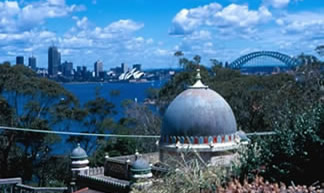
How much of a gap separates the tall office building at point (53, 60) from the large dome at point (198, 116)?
91.9 ft

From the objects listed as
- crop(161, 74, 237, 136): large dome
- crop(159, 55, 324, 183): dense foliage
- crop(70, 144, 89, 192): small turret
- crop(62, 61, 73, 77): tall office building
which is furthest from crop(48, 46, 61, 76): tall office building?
crop(161, 74, 237, 136): large dome

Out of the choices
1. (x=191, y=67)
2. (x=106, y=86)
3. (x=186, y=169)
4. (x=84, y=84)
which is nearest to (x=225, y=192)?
(x=186, y=169)

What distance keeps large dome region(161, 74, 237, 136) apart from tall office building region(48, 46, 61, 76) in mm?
28012

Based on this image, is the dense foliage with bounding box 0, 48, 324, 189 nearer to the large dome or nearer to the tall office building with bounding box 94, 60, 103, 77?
the tall office building with bounding box 94, 60, 103, 77

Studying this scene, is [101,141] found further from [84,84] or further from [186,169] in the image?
[186,169]

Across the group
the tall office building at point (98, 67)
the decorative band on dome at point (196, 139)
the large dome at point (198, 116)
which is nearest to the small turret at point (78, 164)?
the large dome at point (198, 116)

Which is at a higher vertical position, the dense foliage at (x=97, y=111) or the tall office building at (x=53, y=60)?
the tall office building at (x=53, y=60)

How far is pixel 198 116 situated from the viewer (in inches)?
752

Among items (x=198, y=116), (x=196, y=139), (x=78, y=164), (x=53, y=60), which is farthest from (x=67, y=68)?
(x=196, y=139)

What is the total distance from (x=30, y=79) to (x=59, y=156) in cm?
541

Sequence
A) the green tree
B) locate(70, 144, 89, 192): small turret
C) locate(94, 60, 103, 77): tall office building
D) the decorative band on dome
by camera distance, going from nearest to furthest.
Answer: the decorative band on dome
locate(70, 144, 89, 192): small turret
the green tree
locate(94, 60, 103, 77): tall office building

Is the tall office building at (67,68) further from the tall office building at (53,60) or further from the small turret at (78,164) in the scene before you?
the small turret at (78,164)

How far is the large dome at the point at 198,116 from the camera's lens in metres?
19.0

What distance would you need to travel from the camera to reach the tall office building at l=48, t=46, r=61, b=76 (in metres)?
46.7
